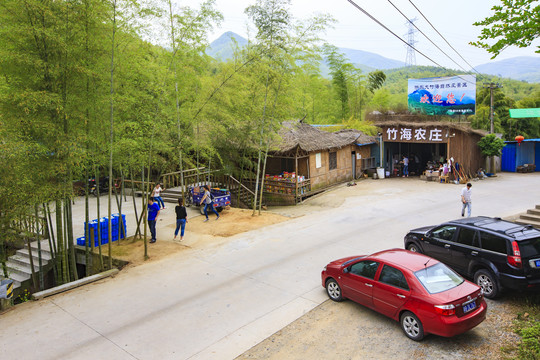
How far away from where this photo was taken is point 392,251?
743 centimetres

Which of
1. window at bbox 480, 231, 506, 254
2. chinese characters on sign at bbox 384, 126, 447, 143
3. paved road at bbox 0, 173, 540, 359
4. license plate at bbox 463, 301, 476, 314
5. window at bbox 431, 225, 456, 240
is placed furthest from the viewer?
chinese characters on sign at bbox 384, 126, 447, 143

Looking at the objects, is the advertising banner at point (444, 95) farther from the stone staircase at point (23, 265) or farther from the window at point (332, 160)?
the stone staircase at point (23, 265)

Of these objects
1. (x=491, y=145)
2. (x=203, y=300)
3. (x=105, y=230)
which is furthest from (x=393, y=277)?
(x=491, y=145)

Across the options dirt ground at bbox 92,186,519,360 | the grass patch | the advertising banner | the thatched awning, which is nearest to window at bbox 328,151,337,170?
the thatched awning

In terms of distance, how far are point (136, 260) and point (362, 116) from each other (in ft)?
100

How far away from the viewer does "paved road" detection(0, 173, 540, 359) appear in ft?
21.6

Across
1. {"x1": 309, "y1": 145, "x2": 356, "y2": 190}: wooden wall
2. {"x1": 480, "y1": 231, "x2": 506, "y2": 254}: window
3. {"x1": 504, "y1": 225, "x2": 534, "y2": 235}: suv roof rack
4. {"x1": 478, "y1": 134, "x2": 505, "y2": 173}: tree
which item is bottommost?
{"x1": 480, "y1": 231, "x2": 506, "y2": 254}: window

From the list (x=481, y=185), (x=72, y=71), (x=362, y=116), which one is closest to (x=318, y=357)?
(x=72, y=71)

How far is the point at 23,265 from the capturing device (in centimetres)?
Result: 1180

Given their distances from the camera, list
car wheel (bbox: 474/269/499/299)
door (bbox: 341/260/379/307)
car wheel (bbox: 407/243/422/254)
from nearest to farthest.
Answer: door (bbox: 341/260/379/307), car wheel (bbox: 474/269/499/299), car wheel (bbox: 407/243/422/254)

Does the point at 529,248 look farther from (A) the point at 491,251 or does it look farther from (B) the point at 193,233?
(B) the point at 193,233

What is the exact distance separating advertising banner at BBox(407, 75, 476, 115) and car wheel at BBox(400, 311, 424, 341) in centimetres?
2251

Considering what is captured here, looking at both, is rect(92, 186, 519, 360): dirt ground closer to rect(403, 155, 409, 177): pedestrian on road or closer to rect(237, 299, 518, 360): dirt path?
rect(237, 299, 518, 360): dirt path

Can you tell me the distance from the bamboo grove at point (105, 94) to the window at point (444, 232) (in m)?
8.07
